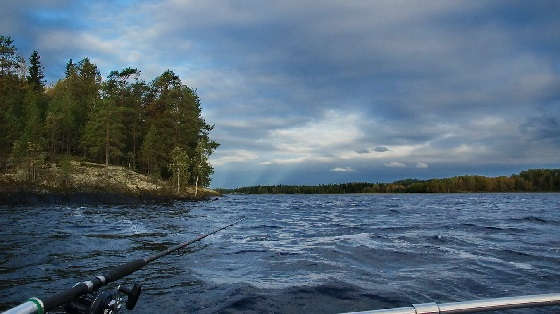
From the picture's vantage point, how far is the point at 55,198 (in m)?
50.5

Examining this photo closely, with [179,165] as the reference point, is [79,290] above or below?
below

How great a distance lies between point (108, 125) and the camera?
71.6 m

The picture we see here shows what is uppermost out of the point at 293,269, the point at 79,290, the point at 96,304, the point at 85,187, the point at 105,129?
the point at 105,129

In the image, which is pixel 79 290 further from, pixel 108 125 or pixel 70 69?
pixel 70 69

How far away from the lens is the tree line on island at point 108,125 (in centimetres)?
6200

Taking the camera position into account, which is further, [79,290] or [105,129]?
[105,129]

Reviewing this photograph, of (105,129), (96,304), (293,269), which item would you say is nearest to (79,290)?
(96,304)

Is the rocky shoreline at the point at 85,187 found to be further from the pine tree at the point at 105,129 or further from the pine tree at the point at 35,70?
the pine tree at the point at 35,70

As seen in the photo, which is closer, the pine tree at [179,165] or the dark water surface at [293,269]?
the dark water surface at [293,269]

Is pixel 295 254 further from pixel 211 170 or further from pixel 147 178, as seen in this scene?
pixel 211 170

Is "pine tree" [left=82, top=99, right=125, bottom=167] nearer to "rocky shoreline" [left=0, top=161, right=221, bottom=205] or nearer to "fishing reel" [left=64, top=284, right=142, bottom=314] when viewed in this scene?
"rocky shoreline" [left=0, top=161, right=221, bottom=205]

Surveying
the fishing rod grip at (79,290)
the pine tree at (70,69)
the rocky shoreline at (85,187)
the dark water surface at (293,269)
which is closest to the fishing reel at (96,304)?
the fishing rod grip at (79,290)

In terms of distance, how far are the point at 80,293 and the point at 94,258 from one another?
855cm

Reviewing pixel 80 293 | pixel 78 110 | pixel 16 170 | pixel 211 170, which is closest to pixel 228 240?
pixel 80 293
